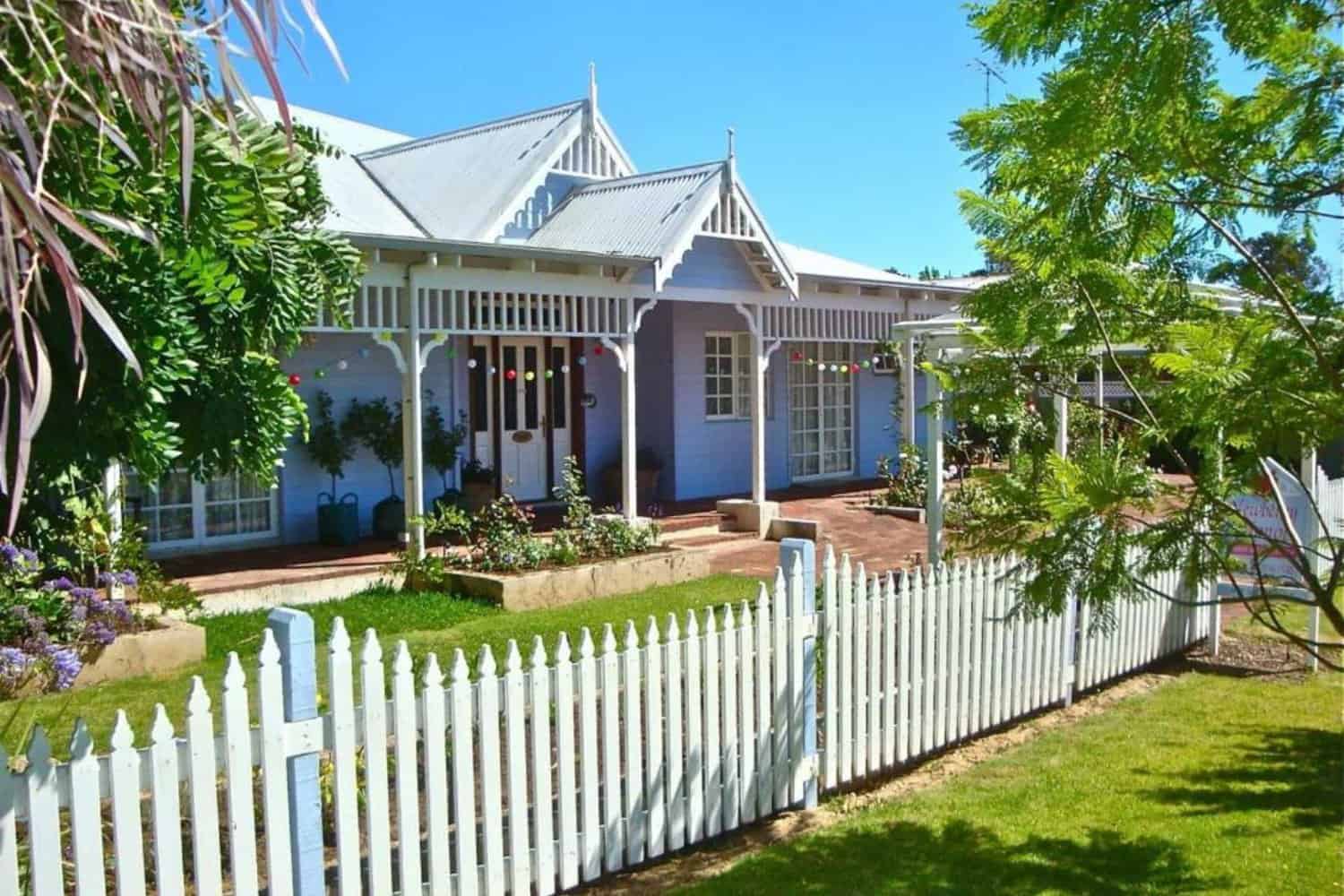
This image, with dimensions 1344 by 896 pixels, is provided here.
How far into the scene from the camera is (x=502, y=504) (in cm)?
1204

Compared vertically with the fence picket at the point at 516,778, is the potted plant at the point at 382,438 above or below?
above

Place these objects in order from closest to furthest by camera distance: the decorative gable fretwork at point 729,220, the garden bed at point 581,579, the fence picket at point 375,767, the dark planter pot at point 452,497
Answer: the fence picket at point 375,767, the garden bed at point 581,579, the dark planter pot at point 452,497, the decorative gable fretwork at point 729,220

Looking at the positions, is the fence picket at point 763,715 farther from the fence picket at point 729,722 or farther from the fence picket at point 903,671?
the fence picket at point 903,671

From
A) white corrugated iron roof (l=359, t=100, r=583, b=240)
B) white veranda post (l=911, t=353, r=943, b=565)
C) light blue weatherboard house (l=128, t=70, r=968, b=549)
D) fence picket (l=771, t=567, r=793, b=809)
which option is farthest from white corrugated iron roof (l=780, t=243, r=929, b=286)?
fence picket (l=771, t=567, r=793, b=809)

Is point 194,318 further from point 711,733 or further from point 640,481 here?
point 640,481

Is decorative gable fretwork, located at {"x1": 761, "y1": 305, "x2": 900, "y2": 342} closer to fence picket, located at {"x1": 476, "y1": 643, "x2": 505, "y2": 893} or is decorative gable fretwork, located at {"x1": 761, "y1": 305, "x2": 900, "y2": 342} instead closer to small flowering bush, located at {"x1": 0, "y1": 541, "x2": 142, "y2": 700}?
small flowering bush, located at {"x1": 0, "y1": 541, "x2": 142, "y2": 700}

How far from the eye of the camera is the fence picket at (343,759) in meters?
3.85

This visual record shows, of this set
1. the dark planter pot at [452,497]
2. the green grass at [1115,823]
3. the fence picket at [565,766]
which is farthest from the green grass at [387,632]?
the dark planter pot at [452,497]

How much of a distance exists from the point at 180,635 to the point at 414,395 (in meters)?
3.84

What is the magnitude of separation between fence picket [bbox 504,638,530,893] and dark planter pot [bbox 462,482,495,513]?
10094 mm

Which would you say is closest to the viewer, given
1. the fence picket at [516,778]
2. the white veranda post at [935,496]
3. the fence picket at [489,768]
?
the fence picket at [489,768]

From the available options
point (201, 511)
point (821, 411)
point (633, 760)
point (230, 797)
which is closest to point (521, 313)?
point (201, 511)

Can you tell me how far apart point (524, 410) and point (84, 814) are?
1279cm

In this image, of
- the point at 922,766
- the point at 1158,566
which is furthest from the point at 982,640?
the point at 1158,566
